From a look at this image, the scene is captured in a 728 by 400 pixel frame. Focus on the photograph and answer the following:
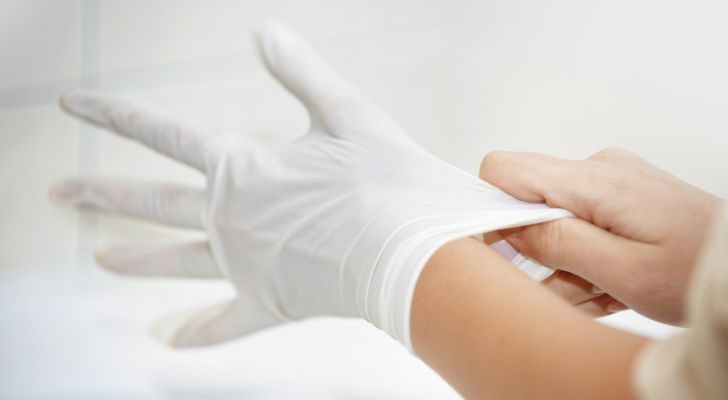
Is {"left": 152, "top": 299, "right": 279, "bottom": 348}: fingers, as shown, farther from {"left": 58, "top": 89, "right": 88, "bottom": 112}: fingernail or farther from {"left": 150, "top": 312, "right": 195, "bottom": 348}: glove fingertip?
{"left": 58, "top": 89, "right": 88, "bottom": 112}: fingernail

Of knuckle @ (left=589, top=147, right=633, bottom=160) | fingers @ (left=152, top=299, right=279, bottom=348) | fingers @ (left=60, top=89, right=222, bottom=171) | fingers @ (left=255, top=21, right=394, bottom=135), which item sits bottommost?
fingers @ (left=152, top=299, right=279, bottom=348)

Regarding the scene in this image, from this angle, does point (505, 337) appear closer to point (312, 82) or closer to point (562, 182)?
point (562, 182)

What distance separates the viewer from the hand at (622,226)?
1.86ft

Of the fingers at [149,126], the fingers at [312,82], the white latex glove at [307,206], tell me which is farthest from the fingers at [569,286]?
the fingers at [149,126]

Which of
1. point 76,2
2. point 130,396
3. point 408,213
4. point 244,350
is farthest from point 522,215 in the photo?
point 76,2

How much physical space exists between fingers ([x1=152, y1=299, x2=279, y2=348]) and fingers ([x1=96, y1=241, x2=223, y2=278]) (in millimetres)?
52

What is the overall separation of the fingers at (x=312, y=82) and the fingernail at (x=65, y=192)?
38 cm

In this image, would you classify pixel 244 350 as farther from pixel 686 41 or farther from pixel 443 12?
pixel 686 41

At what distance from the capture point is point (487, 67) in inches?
33.8

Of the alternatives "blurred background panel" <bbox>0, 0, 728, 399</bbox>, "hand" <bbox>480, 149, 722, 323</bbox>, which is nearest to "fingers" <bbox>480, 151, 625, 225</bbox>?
"hand" <bbox>480, 149, 722, 323</bbox>

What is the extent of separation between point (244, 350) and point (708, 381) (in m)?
0.80

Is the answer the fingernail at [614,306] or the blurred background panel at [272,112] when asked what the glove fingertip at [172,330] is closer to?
the blurred background panel at [272,112]

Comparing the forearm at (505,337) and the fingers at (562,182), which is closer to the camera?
the forearm at (505,337)

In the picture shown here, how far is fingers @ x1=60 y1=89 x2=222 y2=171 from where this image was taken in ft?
2.44
